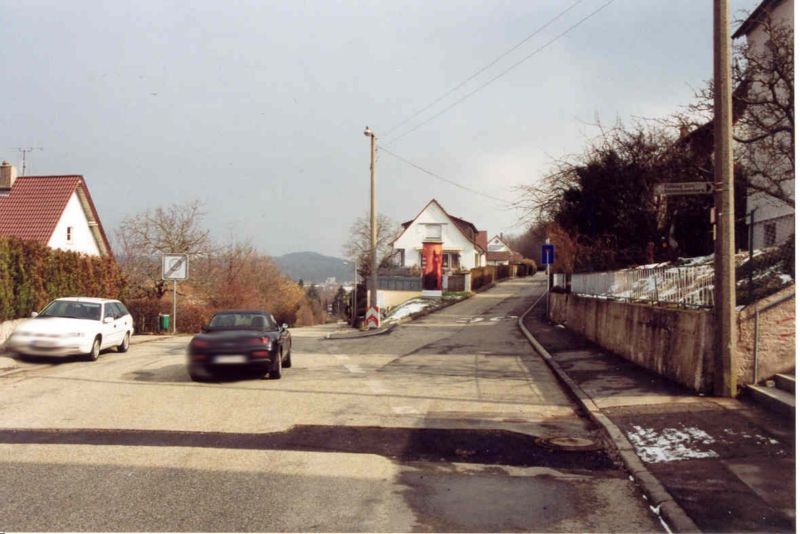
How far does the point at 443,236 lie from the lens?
238 feet

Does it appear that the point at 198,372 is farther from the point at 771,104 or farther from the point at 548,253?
the point at 548,253

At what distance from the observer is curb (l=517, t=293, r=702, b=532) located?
5215mm

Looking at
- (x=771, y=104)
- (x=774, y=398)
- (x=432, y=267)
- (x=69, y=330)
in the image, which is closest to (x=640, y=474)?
(x=774, y=398)

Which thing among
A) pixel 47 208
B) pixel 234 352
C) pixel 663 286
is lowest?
pixel 234 352

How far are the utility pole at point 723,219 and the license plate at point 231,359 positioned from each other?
308 inches

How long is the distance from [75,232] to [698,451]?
3276 centimetres

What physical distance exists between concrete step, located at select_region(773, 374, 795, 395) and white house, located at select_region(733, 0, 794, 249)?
563 cm

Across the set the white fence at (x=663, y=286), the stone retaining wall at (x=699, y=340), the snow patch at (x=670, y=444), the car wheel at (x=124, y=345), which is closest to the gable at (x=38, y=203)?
the car wheel at (x=124, y=345)

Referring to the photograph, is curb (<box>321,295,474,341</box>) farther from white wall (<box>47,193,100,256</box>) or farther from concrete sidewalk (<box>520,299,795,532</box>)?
concrete sidewalk (<box>520,299,795,532</box>)

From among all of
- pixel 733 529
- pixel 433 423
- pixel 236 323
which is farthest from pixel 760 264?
pixel 236 323

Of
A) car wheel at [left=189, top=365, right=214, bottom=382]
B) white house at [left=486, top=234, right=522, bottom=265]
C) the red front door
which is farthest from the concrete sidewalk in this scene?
white house at [left=486, top=234, right=522, bottom=265]

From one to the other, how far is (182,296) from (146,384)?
31.2 m

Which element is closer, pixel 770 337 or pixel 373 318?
pixel 770 337

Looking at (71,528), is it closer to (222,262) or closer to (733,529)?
(733,529)
